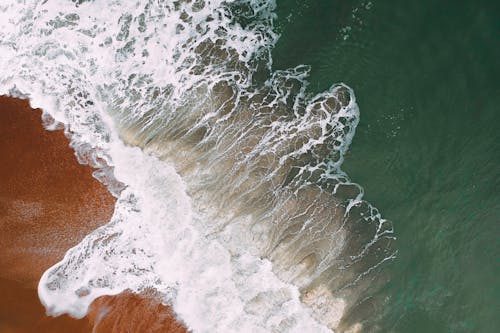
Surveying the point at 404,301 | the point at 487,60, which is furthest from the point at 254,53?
the point at 404,301

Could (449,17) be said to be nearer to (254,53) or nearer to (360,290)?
(254,53)

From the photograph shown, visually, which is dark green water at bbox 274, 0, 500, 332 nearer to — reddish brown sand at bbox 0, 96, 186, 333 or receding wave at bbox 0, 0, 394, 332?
receding wave at bbox 0, 0, 394, 332

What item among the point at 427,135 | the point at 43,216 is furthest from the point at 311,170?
the point at 43,216

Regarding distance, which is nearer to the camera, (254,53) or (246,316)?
(246,316)

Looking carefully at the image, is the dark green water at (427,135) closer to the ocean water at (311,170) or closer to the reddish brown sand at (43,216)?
the ocean water at (311,170)

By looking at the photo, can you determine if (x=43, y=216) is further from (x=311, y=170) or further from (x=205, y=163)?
(x=311, y=170)

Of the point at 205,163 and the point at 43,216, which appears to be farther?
the point at 205,163
